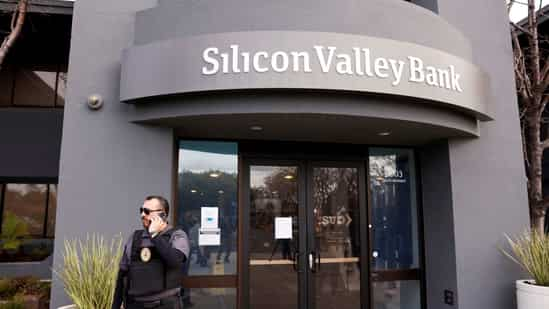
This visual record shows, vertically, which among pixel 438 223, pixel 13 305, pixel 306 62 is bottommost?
pixel 13 305

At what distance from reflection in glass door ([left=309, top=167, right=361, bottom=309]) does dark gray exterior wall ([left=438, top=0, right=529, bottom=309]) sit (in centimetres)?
160

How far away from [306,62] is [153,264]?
9.14 ft

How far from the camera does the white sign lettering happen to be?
4570 mm

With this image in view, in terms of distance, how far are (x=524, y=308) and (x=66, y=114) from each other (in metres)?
6.78

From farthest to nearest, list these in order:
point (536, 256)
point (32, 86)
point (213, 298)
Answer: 1. point (32, 86)
2. point (213, 298)
3. point (536, 256)

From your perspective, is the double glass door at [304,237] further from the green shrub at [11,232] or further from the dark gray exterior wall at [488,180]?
the green shrub at [11,232]

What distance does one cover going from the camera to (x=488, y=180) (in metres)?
6.24

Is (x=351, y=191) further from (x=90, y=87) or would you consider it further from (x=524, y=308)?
(x=90, y=87)

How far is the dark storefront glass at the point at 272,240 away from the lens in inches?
242

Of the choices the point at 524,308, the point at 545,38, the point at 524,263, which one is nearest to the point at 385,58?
the point at 524,263

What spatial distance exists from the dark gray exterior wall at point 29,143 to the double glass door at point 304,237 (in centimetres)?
579

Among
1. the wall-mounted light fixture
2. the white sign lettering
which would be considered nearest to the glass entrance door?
the white sign lettering

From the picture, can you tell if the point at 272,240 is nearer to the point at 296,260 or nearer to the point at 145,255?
the point at 296,260

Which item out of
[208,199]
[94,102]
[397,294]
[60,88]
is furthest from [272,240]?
[60,88]
